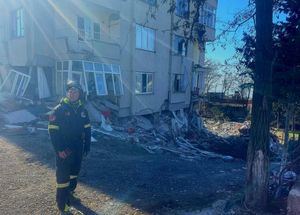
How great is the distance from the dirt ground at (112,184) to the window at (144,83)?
1003 cm

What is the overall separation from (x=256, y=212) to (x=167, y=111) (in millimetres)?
18547

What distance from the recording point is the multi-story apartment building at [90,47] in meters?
15.6

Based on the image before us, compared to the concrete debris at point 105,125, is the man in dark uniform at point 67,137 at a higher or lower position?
higher

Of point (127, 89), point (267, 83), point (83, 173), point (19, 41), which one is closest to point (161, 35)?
point (127, 89)

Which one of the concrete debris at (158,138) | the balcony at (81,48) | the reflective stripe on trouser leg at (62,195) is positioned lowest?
the concrete debris at (158,138)

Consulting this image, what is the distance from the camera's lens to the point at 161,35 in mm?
21609

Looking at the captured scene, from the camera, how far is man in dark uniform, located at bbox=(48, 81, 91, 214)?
4781 mm

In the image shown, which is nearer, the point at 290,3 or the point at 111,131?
the point at 290,3

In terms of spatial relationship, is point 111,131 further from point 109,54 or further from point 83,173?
point 83,173

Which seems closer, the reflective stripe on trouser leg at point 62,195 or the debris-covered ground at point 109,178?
the reflective stripe on trouser leg at point 62,195

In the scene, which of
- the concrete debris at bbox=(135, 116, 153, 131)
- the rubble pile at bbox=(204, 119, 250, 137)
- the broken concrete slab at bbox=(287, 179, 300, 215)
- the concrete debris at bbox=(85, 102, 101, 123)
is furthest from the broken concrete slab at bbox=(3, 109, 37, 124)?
the rubble pile at bbox=(204, 119, 250, 137)

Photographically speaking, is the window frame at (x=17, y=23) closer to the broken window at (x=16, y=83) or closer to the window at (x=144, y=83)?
the broken window at (x=16, y=83)

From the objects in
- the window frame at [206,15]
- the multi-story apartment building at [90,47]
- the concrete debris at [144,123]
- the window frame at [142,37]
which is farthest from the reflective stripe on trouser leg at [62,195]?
the window frame at [142,37]

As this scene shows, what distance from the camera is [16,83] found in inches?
634
